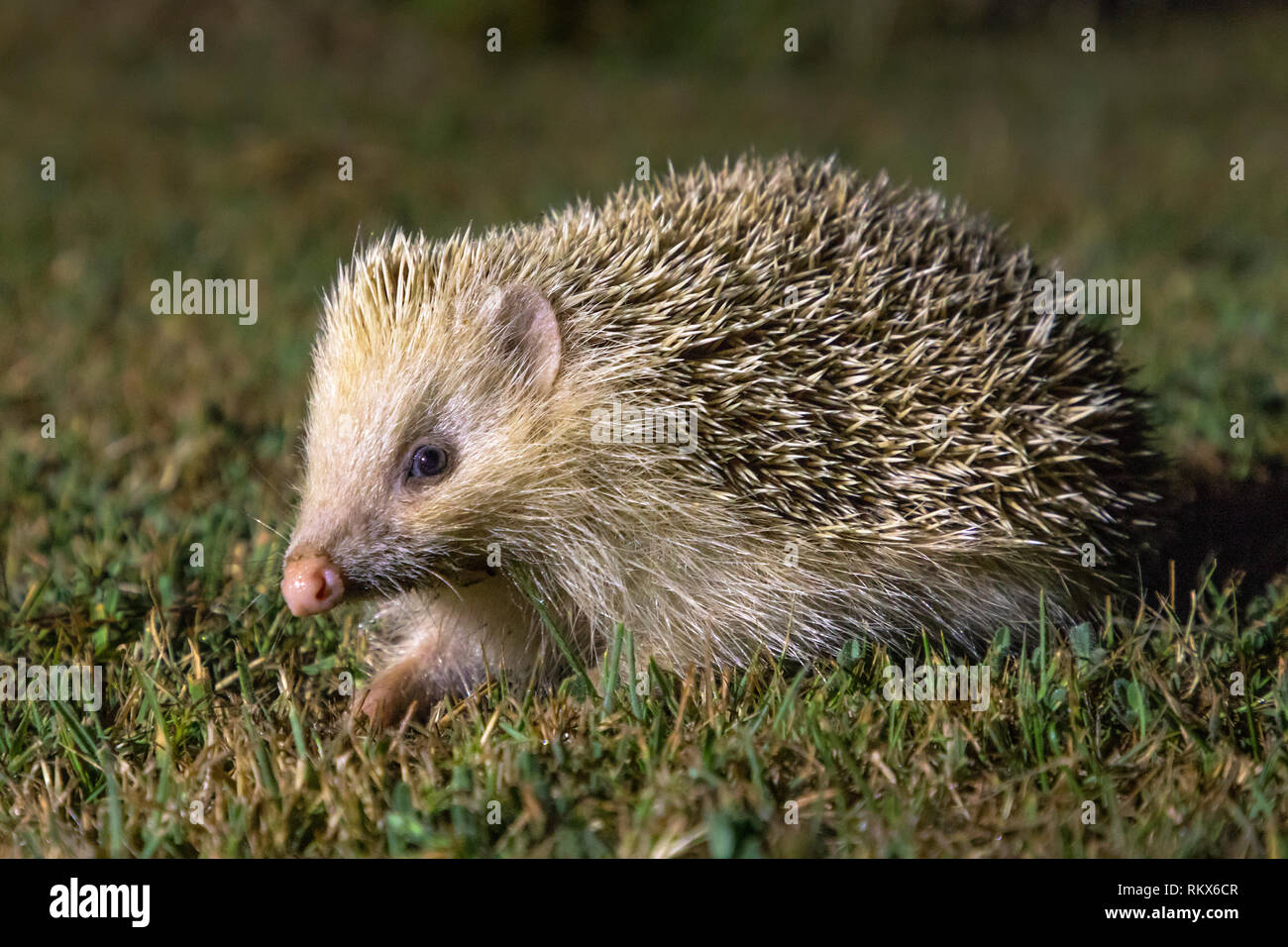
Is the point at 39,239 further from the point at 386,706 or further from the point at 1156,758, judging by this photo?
A: the point at 1156,758

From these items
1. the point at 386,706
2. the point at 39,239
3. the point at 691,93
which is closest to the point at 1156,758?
the point at 386,706

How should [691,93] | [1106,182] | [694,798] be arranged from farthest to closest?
[691,93] → [1106,182] → [694,798]

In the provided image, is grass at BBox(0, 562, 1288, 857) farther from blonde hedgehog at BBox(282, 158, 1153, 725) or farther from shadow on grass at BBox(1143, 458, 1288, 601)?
shadow on grass at BBox(1143, 458, 1288, 601)

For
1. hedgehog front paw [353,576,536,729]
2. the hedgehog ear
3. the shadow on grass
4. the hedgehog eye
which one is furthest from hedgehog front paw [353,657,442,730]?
the shadow on grass

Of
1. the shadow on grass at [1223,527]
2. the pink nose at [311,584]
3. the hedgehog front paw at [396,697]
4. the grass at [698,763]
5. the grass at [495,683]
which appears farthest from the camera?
the shadow on grass at [1223,527]

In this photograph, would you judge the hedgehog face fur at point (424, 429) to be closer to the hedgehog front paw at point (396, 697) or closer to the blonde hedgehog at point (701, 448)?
the blonde hedgehog at point (701, 448)

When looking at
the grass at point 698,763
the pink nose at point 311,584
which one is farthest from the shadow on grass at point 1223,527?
the pink nose at point 311,584
